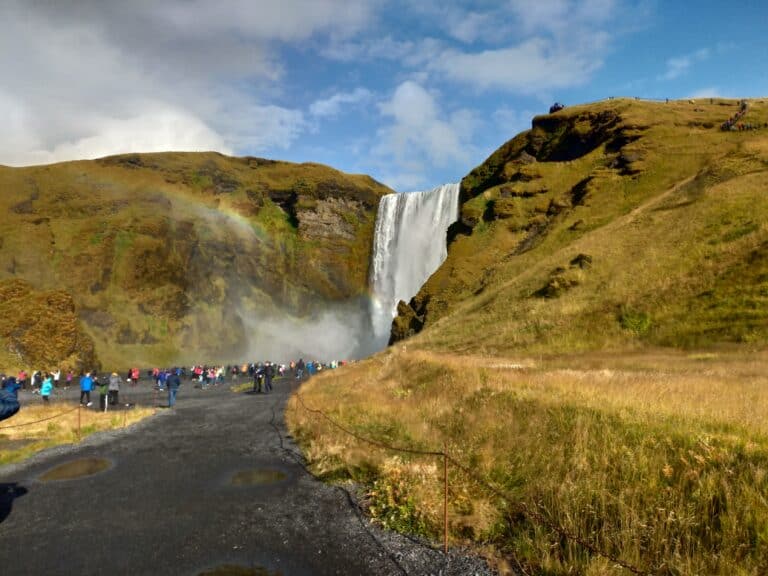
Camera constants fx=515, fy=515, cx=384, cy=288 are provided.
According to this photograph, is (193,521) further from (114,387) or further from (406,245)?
(406,245)

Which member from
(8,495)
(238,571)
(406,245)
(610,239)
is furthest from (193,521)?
(406,245)

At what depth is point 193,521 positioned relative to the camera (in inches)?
375

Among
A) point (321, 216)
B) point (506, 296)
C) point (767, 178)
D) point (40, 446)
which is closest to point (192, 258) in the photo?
point (321, 216)

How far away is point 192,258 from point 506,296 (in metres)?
65.5

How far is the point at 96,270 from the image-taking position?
7681 cm

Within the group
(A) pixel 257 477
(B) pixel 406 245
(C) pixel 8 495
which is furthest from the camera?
(B) pixel 406 245

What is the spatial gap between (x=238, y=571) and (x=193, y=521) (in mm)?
2543

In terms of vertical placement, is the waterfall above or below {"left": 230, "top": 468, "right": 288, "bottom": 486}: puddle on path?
above

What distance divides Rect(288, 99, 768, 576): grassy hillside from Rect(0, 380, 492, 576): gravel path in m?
0.84

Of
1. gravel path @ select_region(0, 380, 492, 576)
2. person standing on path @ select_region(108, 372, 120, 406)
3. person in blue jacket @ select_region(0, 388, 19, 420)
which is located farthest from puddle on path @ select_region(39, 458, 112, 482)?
person standing on path @ select_region(108, 372, 120, 406)

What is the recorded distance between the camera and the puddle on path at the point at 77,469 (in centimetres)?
1326

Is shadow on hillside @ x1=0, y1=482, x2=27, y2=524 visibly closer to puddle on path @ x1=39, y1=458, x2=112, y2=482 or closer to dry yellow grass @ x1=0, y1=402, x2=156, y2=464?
puddle on path @ x1=39, y1=458, x2=112, y2=482

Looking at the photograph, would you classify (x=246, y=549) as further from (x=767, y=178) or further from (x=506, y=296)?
(x=767, y=178)

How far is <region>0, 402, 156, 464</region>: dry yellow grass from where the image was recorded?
55.8 feet
